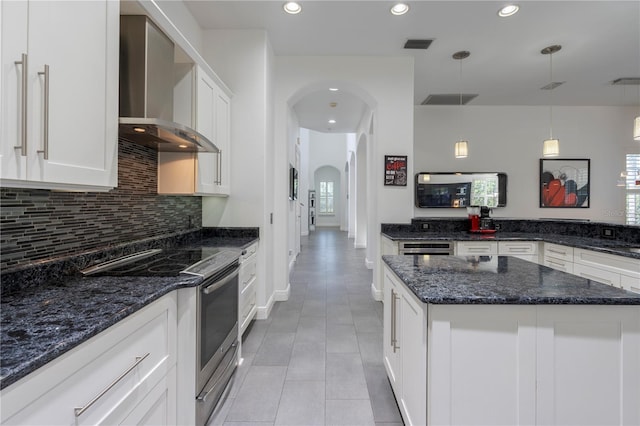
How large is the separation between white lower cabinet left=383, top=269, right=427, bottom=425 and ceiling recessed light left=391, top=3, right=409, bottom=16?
246 cm

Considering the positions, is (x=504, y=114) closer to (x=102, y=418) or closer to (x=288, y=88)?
(x=288, y=88)

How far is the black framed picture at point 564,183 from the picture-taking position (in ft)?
18.4

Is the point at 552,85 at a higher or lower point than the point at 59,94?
higher

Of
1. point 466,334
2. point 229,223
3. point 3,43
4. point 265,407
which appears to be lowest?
point 265,407

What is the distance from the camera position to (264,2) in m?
2.79

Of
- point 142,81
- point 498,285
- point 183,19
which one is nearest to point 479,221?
point 498,285

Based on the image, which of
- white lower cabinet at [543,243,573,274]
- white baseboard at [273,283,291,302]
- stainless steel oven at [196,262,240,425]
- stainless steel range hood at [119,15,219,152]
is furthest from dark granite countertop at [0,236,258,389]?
white lower cabinet at [543,243,573,274]

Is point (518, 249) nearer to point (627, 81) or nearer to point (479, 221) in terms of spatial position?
point (479, 221)

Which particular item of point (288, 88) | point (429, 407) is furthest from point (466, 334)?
point (288, 88)

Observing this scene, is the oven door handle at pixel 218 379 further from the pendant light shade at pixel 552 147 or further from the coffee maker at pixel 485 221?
the pendant light shade at pixel 552 147

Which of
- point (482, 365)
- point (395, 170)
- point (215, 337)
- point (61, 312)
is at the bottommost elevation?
point (215, 337)

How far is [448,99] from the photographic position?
5367 mm

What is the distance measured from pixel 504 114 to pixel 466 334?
581 centimetres

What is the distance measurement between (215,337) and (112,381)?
83 cm
